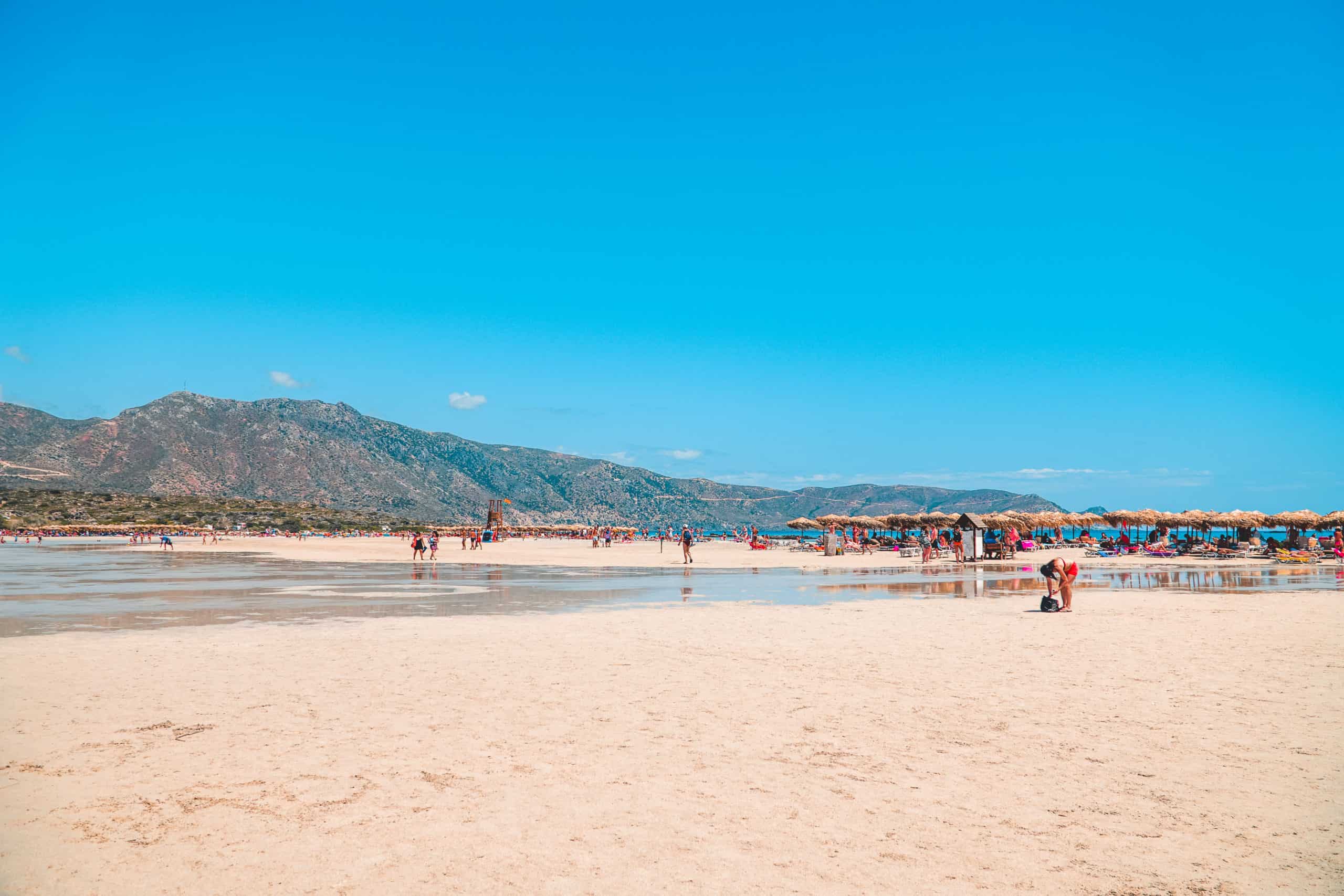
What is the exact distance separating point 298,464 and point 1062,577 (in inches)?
5675

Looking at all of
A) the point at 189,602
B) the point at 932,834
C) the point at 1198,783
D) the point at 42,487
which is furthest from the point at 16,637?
the point at 42,487

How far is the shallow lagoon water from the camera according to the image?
1495 cm

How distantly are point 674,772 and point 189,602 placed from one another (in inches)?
584

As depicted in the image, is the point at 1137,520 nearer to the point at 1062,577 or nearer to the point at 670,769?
the point at 1062,577

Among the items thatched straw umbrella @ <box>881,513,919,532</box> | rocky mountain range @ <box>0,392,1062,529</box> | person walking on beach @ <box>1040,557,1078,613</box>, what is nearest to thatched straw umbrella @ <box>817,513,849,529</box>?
thatched straw umbrella @ <box>881,513,919,532</box>

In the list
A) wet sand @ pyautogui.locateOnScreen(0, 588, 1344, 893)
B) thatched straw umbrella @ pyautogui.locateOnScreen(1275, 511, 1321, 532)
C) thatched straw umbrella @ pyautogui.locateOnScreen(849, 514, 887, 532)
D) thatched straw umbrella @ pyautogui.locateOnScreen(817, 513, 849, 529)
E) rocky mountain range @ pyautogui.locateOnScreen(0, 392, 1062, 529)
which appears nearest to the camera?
wet sand @ pyautogui.locateOnScreen(0, 588, 1344, 893)

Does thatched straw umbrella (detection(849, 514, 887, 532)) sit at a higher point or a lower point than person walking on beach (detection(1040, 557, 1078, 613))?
higher

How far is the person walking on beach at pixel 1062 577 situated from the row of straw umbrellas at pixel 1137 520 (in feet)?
88.3

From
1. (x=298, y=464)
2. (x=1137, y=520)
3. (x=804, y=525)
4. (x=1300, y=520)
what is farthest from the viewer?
(x=298, y=464)

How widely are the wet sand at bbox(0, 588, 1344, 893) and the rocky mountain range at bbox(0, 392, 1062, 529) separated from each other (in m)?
115

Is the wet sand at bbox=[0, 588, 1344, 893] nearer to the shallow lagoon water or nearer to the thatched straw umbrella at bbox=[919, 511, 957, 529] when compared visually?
the shallow lagoon water

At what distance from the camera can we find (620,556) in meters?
42.2

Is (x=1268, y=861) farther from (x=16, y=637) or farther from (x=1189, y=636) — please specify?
(x=16, y=637)

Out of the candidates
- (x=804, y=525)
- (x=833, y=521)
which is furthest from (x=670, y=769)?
(x=804, y=525)
